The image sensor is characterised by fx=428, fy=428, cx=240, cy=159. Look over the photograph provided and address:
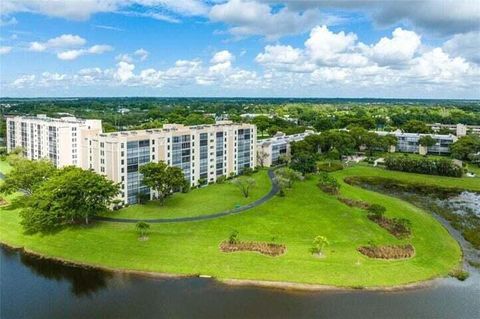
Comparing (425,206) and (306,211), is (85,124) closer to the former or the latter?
(306,211)

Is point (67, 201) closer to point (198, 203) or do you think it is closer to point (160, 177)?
point (160, 177)

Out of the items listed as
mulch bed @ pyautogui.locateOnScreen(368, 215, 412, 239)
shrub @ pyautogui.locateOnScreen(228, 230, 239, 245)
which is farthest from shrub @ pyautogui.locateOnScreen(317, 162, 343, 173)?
shrub @ pyautogui.locateOnScreen(228, 230, 239, 245)

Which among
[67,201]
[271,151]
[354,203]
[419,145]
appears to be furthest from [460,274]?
[419,145]

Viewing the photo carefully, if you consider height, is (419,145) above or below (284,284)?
above

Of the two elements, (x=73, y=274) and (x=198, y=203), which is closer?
(x=73, y=274)

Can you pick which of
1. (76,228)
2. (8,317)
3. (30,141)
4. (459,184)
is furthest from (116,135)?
(459,184)

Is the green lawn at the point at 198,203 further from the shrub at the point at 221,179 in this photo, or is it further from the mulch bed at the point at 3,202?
the mulch bed at the point at 3,202

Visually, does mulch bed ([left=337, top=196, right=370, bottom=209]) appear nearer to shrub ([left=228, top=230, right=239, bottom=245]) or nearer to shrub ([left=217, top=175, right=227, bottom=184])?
shrub ([left=217, top=175, right=227, bottom=184])
